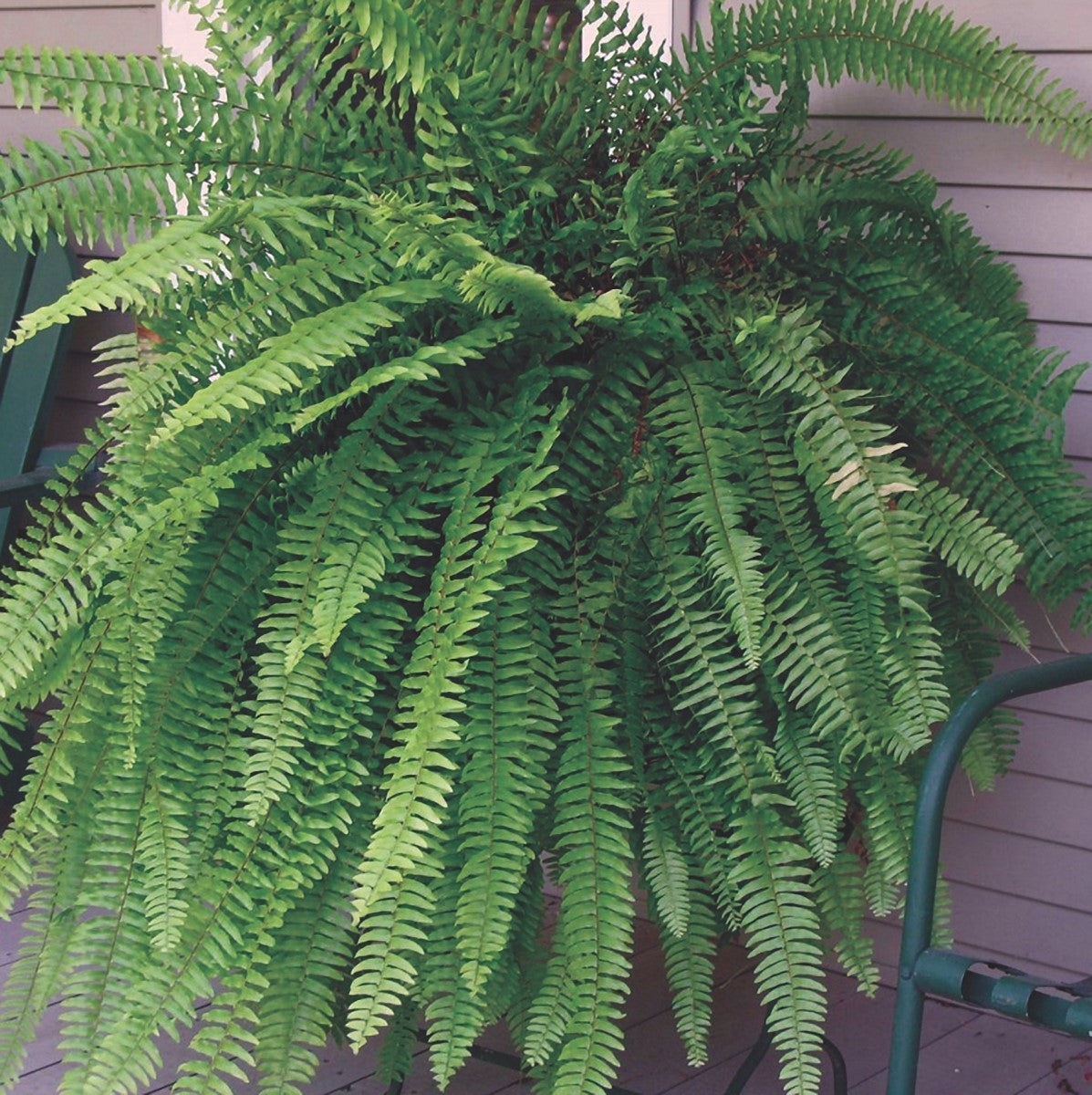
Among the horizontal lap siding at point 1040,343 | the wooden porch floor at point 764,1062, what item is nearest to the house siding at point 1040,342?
the horizontal lap siding at point 1040,343

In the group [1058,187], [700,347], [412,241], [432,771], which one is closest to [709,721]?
[432,771]

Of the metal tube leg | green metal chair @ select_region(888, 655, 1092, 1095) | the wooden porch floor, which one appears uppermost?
green metal chair @ select_region(888, 655, 1092, 1095)

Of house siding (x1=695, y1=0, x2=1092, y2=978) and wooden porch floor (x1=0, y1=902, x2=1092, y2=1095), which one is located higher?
house siding (x1=695, y1=0, x2=1092, y2=978)

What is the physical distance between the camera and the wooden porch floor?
1.95 m

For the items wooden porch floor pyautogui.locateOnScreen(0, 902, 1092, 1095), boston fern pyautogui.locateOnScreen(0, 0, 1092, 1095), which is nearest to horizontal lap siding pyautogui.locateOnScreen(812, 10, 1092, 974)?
wooden porch floor pyautogui.locateOnScreen(0, 902, 1092, 1095)

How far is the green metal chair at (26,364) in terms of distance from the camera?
2.71 m

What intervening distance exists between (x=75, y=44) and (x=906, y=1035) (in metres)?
2.45

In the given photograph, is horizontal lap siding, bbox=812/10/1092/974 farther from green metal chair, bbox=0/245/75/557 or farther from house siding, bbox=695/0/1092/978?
green metal chair, bbox=0/245/75/557

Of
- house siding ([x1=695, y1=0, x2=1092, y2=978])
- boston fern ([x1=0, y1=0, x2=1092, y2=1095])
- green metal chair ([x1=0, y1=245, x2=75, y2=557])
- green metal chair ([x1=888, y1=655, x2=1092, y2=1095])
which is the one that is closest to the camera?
green metal chair ([x1=888, y1=655, x2=1092, y2=1095])

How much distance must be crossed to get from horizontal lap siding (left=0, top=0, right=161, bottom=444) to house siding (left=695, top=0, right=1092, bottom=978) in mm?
1215

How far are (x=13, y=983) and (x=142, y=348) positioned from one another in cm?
68

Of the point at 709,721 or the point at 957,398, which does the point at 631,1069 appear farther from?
the point at 957,398

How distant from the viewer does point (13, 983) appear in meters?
1.48

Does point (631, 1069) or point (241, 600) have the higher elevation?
point (241, 600)
